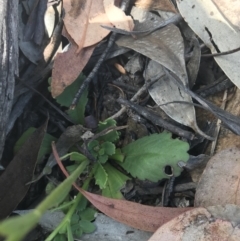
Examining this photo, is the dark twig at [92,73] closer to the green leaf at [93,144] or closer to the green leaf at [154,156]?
the green leaf at [93,144]

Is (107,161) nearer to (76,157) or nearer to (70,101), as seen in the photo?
(76,157)

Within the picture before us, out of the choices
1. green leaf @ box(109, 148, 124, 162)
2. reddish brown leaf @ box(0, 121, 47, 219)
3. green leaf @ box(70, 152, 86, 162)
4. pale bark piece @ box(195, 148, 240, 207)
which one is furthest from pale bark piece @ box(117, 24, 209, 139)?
reddish brown leaf @ box(0, 121, 47, 219)

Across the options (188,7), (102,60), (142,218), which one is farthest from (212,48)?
(142,218)

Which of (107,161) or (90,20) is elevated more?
(90,20)

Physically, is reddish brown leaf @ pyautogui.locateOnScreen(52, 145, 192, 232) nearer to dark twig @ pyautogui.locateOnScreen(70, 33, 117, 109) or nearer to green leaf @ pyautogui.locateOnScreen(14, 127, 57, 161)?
green leaf @ pyautogui.locateOnScreen(14, 127, 57, 161)

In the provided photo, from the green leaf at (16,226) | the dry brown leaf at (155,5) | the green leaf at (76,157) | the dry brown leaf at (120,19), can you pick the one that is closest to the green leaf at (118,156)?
the green leaf at (76,157)

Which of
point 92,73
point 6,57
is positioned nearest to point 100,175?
point 92,73
